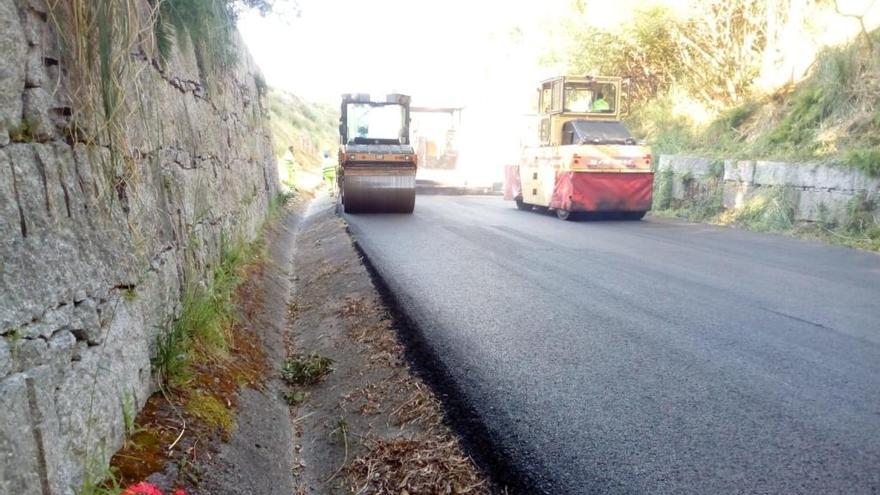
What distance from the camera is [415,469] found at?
11.1ft

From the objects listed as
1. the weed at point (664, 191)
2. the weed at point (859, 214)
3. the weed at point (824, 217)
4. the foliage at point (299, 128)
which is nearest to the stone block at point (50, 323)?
the weed at point (859, 214)

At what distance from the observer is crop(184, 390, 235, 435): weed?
3609mm

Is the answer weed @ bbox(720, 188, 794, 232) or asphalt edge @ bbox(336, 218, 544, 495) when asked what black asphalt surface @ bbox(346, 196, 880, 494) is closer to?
asphalt edge @ bbox(336, 218, 544, 495)

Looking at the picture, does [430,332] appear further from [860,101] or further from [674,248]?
[860,101]

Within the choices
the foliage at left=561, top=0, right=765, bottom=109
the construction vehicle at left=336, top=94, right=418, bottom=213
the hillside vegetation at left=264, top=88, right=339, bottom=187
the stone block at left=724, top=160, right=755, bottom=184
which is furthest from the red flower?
the hillside vegetation at left=264, top=88, right=339, bottom=187

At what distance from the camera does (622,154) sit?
1362cm

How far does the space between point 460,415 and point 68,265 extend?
2.14 meters

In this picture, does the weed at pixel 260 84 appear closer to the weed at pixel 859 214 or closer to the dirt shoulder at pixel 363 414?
the dirt shoulder at pixel 363 414

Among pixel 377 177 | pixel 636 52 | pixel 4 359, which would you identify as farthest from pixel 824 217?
pixel 4 359

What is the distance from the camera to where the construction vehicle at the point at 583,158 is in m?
13.6

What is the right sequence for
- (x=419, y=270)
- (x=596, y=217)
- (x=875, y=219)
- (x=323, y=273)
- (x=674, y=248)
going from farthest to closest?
(x=596, y=217)
(x=875, y=219)
(x=674, y=248)
(x=323, y=273)
(x=419, y=270)

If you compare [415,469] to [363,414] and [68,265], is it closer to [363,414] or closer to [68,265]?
[363,414]

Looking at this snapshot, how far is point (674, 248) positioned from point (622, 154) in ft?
14.5

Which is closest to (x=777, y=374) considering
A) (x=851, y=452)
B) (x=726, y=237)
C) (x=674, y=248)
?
(x=851, y=452)
